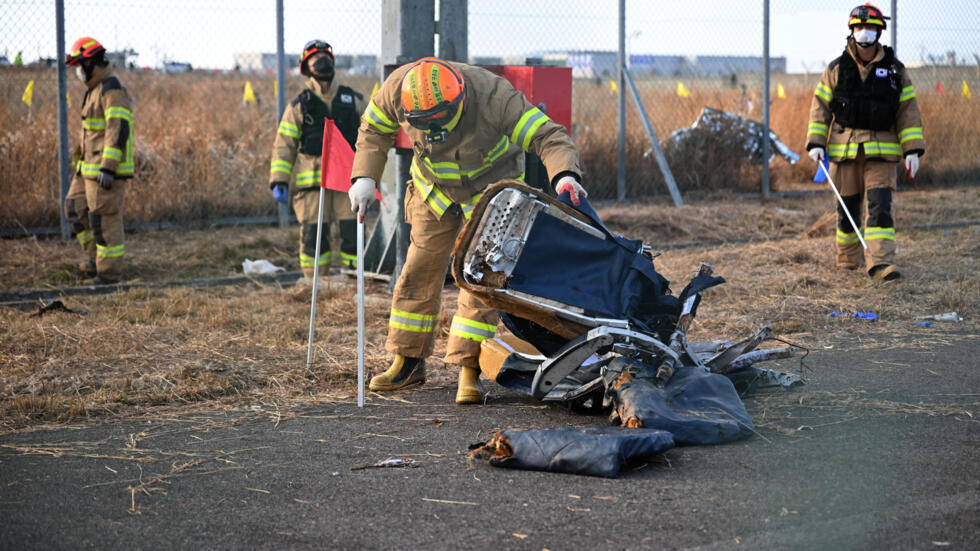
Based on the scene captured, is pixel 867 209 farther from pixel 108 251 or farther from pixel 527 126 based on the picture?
pixel 108 251

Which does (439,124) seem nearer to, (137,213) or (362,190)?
(362,190)

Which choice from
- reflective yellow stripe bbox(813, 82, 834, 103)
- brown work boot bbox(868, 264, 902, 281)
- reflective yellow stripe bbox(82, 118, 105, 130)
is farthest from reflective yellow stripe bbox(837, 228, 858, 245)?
reflective yellow stripe bbox(82, 118, 105, 130)

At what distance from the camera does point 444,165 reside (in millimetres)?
5191

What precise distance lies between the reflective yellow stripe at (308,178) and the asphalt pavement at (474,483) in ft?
12.7

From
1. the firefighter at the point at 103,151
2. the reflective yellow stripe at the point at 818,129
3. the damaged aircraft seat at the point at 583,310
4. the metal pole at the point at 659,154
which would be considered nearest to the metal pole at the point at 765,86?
the metal pole at the point at 659,154

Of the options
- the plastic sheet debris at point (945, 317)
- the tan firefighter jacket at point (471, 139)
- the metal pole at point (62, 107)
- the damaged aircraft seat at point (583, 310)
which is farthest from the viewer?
the metal pole at point (62, 107)

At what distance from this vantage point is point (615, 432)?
154 inches

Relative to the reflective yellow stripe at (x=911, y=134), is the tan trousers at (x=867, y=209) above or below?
below

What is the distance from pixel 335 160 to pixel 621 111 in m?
6.77

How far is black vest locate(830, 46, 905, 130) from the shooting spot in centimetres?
808

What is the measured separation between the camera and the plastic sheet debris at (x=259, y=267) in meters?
9.41

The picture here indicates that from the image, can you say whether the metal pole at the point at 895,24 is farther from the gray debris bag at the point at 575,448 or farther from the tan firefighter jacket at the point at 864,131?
the gray debris bag at the point at 575,448

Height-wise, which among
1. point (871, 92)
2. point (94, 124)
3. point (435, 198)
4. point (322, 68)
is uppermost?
point (322, 68)

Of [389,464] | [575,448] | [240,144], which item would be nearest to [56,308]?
[389,464]
